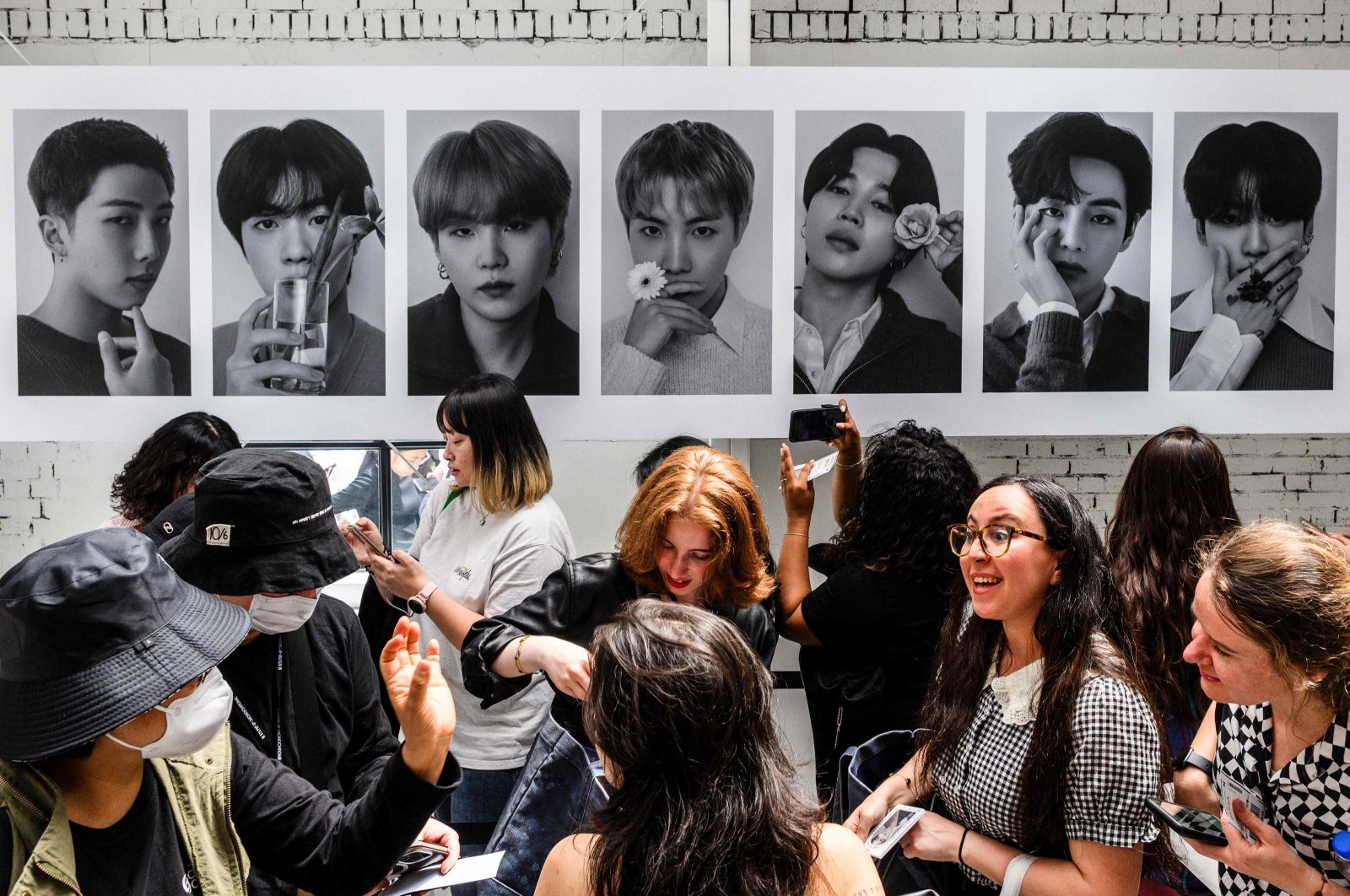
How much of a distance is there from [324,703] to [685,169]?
2.41m

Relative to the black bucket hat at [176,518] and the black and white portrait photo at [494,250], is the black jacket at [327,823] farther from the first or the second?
the black and white portrait photo at [494,250]

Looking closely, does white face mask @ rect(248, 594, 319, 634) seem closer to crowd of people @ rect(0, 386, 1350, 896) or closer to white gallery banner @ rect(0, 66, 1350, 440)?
crowd of people @ rect(0, 386, 1350, 896)

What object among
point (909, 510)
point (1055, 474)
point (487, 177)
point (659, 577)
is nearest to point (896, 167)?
point (487, 177)

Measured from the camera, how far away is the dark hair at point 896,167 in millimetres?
3584

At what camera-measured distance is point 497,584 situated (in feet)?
8.97

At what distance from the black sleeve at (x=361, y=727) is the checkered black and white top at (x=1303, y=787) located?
A: 64.9 inches

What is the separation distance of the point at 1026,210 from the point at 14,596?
11.3 ft

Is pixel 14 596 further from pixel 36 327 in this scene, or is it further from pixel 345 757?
pixel 36 327

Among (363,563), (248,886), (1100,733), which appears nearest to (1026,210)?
(1100,733)

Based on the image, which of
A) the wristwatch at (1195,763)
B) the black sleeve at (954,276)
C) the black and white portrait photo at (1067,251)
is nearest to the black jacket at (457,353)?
the black sleeve at (954,276)

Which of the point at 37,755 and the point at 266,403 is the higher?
the point at 266,403

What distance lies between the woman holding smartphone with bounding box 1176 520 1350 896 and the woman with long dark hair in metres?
0.84

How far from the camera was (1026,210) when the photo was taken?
3635 mm

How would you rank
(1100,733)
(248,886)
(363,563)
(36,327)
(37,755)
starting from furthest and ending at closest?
(36,327) → (363,563) → (1100,733) → (248,886) → (37,755)
